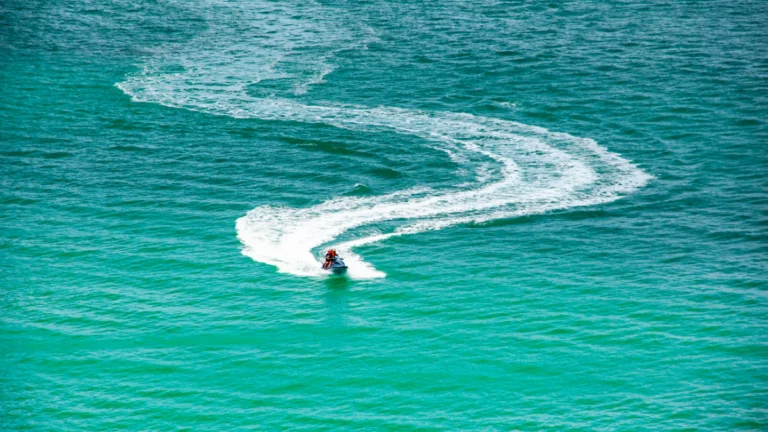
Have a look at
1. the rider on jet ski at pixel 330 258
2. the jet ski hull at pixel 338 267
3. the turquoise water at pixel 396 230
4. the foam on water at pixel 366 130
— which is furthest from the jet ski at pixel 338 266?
the foam on water at pixel 366 130

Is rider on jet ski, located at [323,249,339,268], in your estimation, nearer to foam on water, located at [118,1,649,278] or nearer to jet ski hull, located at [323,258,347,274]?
jet ski hull, located at [323,258,347,274]

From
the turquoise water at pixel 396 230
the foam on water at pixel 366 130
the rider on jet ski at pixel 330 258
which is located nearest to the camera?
the turquoise water at pixel 396 230

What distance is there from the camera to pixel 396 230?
398ft

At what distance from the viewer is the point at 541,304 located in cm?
10331

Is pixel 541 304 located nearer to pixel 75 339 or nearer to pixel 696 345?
pixel 696 345

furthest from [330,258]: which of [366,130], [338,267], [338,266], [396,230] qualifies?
[366,130]

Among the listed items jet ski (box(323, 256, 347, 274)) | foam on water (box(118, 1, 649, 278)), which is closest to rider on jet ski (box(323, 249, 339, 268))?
jet ski (box(323, 256, 347, 274))

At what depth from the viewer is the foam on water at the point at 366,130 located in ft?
397

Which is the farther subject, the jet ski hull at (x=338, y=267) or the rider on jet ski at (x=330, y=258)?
the rider on jet ski at (x=330, y=258)

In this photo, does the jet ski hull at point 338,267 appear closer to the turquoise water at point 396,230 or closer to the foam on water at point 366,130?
the turquoise water at point 396,230

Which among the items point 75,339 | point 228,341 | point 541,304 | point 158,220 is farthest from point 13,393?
point 541,304

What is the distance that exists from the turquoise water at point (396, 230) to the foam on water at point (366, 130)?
22.7 inches

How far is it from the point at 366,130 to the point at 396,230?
36763mm

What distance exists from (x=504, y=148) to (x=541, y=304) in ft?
160
